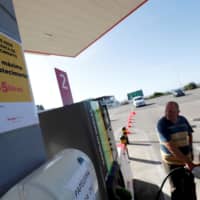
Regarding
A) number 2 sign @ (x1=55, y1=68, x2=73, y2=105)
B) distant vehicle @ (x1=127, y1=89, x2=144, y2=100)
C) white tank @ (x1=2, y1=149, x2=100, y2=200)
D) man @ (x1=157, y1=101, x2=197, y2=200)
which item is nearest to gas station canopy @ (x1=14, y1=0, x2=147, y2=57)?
number 2 sign @ (x1=55, y1=68, x2=73, y2=105)

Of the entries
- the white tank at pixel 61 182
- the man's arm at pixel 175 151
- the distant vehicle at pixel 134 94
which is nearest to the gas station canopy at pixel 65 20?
the man's arm at pixel 175 151

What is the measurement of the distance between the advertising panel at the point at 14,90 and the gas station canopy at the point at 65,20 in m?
2.28

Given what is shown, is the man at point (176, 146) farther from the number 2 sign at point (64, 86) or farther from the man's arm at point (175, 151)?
the number 2 sign at point (64, 86)

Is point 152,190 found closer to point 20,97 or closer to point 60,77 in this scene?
point 60,77

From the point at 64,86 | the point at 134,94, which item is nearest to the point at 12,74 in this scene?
the point at 64,86

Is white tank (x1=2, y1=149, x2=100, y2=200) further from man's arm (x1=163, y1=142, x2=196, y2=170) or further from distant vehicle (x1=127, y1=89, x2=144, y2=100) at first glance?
distant vehicle (x1=127, y1=89, x2=144, y2=100)

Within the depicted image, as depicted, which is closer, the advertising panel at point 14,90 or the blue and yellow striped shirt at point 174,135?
the advertising panel at point 14,90

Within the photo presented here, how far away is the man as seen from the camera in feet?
11.1

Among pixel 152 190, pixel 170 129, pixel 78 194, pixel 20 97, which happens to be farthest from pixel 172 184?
pixel 20 97

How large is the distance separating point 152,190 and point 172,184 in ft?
5.04

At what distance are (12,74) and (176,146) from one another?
8.98ft

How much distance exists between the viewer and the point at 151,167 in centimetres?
627

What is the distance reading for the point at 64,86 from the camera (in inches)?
132

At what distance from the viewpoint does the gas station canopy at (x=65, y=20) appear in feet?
13.1
